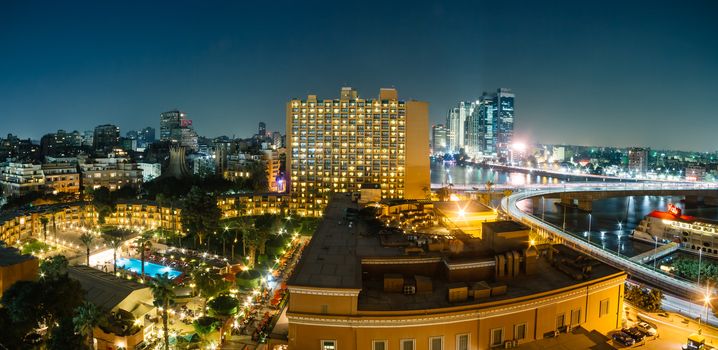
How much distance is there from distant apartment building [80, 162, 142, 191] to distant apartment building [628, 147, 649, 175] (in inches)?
6900

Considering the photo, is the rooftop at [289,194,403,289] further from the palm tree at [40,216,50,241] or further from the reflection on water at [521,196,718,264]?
the reflection on water at [521,196,718,264]

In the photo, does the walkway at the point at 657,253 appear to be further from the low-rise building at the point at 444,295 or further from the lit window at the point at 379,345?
the lit window at the point at 379,345

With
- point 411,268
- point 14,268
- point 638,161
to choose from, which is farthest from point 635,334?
point 638,161

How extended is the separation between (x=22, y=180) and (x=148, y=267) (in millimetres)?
43824

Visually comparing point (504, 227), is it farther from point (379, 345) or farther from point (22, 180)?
point (22, 180)

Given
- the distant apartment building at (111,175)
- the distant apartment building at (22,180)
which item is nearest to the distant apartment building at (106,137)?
the distant apartment building at (111,175)

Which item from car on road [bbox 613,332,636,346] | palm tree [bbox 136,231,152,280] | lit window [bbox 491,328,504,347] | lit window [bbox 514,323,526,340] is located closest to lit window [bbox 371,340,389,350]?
lit window [bbox 491,328,504,347]

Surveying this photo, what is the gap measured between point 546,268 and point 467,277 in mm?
4251

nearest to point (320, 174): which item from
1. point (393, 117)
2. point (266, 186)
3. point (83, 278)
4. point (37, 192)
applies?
point (393, 117)

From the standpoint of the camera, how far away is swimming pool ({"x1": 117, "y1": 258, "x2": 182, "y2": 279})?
3177 cm

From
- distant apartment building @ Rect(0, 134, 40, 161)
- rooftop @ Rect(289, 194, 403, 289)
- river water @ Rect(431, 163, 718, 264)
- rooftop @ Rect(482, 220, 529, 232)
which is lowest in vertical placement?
river water @ Rect(431, 163, 718, 264)

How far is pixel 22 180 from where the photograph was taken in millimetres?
61281

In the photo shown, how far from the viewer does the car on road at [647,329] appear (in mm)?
17452

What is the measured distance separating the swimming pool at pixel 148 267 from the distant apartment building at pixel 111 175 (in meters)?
43.5
